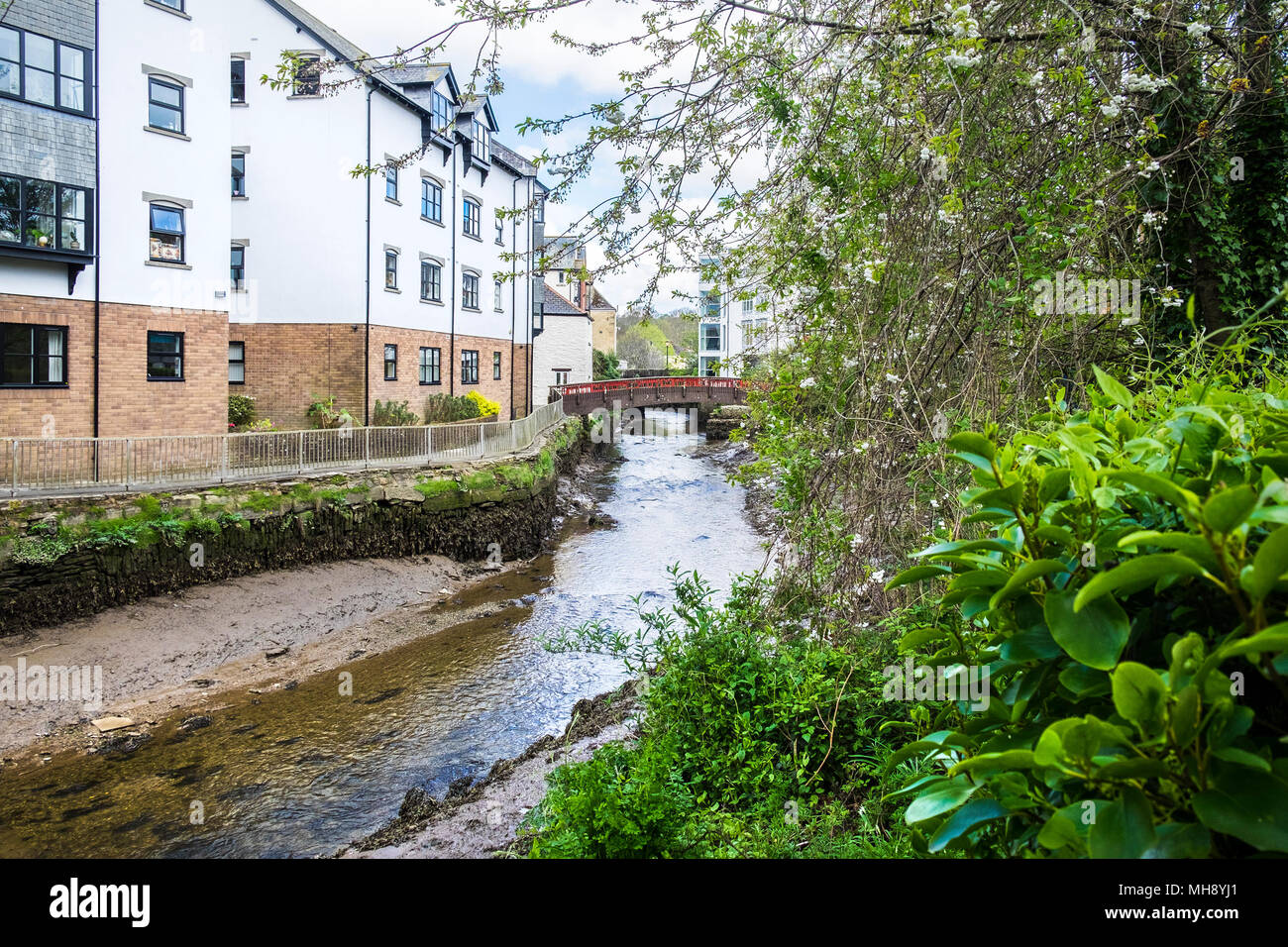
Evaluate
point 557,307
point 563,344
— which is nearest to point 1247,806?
point 563,344

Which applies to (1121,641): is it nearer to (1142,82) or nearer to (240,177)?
(1142,82)

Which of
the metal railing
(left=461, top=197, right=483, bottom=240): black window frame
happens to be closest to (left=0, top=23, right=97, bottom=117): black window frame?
the metal railing

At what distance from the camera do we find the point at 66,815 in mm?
9344

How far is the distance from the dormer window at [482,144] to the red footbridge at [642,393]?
12.8 metres

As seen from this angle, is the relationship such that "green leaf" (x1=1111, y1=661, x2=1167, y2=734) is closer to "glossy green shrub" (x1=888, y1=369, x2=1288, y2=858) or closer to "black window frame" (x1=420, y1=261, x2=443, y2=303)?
"glossy green shrub" (x1=888, y1=369, x2=1288, y2=858)

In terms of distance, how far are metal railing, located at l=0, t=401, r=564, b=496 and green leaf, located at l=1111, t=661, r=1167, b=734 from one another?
1679 cm

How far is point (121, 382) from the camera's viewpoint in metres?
17.5

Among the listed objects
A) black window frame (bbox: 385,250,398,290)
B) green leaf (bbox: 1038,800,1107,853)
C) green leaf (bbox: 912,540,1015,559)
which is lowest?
green leaf (bbox: 1038,800,1107,853)

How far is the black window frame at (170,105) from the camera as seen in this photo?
59.0 ft

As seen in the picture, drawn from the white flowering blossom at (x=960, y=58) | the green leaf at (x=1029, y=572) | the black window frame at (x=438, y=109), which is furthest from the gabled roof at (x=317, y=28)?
the green leaf at (x=1029, y=572)

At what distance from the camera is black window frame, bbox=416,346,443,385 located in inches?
1102

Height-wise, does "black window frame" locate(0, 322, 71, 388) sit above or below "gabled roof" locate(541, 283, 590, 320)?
below
